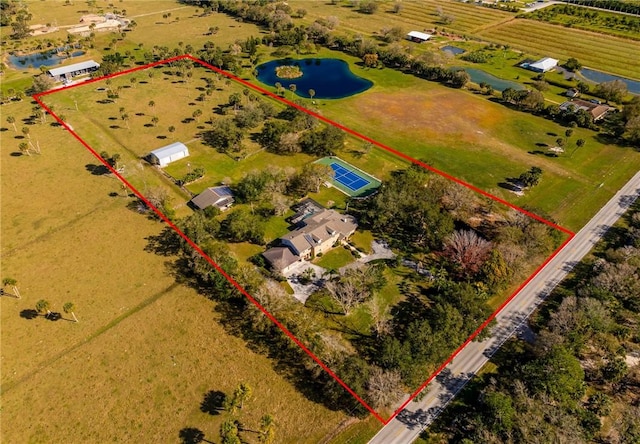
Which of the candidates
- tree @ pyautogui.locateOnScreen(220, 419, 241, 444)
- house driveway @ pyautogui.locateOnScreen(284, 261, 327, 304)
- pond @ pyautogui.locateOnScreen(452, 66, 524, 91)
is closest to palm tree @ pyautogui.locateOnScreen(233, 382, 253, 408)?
tree @ pyautogui.locateOnScreen(220, 419, 241, 444)

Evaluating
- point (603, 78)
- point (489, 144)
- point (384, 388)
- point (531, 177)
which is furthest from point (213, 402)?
point (603, 78)

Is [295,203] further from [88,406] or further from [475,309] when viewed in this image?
[88,406]

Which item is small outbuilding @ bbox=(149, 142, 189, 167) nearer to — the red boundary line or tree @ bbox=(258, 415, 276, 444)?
the red boundary line

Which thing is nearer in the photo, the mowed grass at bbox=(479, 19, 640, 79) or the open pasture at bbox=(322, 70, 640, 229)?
the open pasture at bbox=(322, 70, 640, 229)

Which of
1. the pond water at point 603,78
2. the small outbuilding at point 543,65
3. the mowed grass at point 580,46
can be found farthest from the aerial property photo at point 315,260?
the mowed grass at point 580,46

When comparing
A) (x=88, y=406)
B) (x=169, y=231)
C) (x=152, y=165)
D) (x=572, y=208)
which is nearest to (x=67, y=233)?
(x=169, y=231)

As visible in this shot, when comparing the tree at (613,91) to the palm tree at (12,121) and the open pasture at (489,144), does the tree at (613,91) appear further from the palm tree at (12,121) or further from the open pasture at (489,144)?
the palm tree at (12,121)
